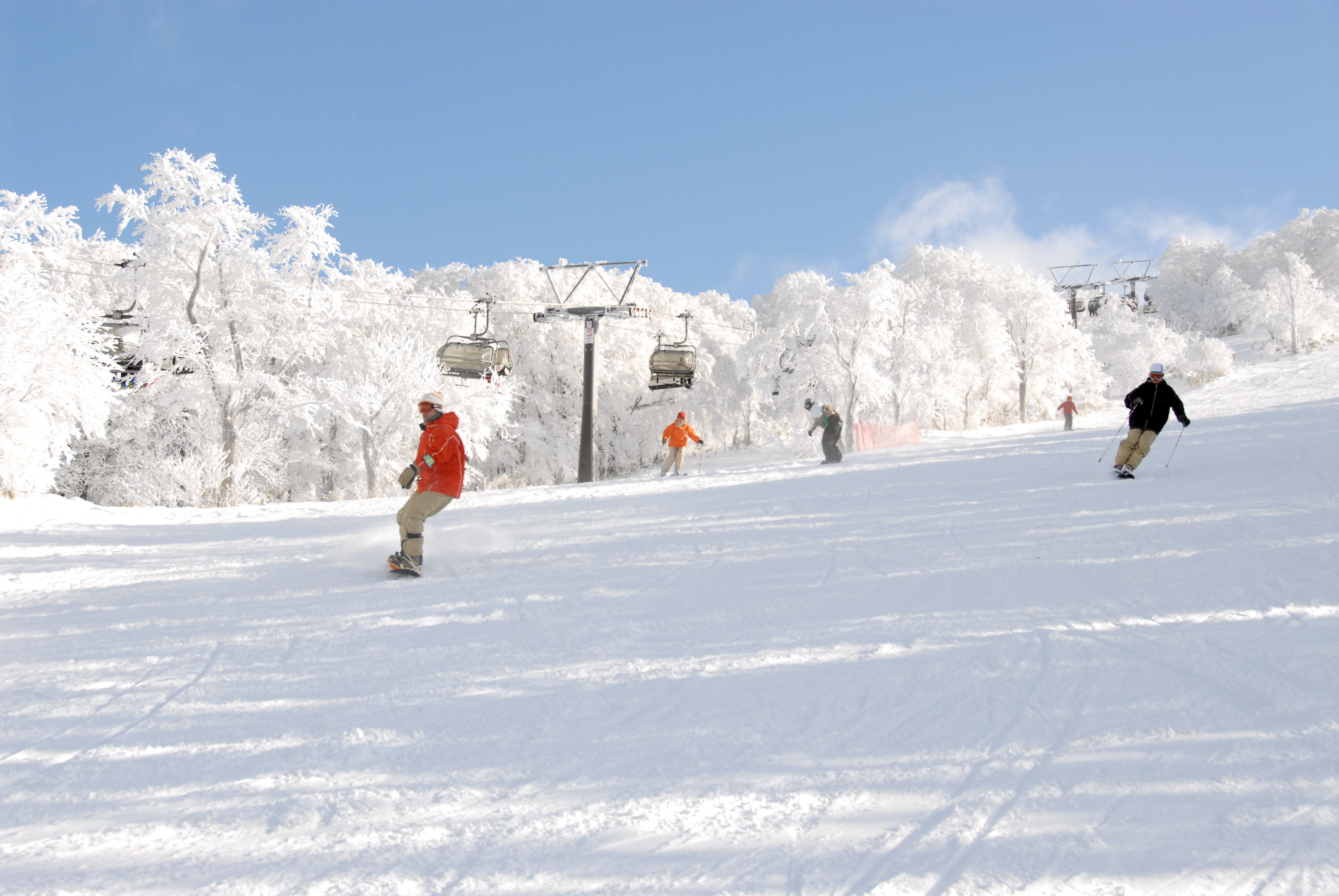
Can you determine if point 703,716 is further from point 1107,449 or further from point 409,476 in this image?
point 1107,449

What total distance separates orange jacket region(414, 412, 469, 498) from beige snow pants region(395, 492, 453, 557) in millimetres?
60

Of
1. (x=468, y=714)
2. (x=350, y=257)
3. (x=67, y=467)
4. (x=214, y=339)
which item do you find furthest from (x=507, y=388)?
(x=468, y=714)

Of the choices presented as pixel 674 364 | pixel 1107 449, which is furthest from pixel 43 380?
pixel 1107 449

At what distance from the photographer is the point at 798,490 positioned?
12273 millimetres

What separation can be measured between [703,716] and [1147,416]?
31.6 ft

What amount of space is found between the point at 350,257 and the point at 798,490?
68.3 feet

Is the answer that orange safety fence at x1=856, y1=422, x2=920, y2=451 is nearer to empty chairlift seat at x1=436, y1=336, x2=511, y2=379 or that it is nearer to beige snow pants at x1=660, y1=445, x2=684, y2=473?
beige snow pants at x1=660, y1=445, x2=684, y2=473

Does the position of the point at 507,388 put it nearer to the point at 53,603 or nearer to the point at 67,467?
the point at 67,467

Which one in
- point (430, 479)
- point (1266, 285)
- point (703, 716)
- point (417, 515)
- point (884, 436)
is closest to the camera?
point (703, 716)

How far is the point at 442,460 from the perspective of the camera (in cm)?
718

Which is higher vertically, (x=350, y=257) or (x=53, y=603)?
(x=350, y=257)

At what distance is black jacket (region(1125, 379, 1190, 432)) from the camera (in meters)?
10.4

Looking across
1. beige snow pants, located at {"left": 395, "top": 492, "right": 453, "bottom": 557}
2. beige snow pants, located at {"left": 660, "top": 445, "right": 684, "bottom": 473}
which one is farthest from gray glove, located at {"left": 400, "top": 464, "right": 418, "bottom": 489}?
beige snow pants, located at {"left": 660, "top": 445, "right": 684, "bottom": 473}

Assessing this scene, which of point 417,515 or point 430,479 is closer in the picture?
point 417,515
